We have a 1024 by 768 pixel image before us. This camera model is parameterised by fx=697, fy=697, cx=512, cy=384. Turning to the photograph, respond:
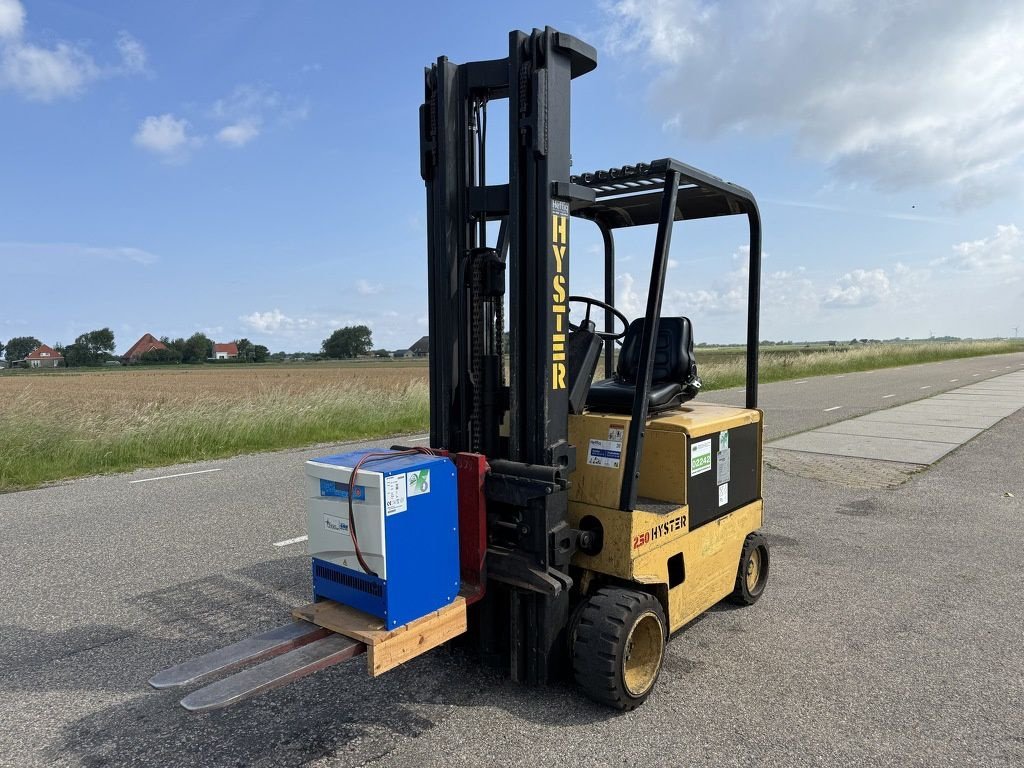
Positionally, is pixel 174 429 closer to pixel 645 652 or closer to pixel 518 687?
pixel 518 687

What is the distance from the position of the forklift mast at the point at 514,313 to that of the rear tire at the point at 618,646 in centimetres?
17

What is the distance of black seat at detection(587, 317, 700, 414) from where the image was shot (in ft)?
13.1

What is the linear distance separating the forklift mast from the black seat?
58cm

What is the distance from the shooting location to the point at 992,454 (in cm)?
1059

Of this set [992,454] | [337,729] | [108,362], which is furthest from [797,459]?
[108,362]

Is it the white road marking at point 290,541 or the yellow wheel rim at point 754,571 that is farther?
the white road marking at point 290,541

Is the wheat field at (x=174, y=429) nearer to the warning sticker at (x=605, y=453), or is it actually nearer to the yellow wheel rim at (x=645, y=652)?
the warning sticker at (x=605, y=453)

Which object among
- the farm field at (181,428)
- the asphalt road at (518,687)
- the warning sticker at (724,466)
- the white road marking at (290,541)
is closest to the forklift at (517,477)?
the warning sticker at (724,466)

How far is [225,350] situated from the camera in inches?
3760

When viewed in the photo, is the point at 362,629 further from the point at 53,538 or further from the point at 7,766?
the point at 53,538

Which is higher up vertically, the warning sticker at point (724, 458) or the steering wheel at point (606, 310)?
the steering wheel at point (606, 310)

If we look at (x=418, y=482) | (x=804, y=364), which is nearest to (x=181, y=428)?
(x=418, y=482)

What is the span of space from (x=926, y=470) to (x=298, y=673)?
371 inches

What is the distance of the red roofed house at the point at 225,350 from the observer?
301 ft
